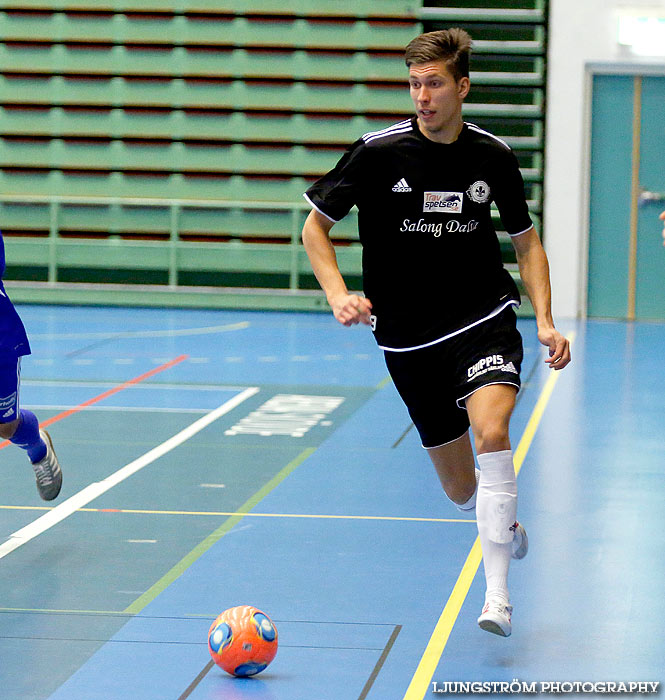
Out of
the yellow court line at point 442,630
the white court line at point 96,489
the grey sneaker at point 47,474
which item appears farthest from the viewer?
the grey sneaker at point 47,474

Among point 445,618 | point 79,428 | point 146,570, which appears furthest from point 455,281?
point 79,428

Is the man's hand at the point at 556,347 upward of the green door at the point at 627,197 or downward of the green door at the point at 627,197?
downward

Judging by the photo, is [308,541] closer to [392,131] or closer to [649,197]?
[392,131]

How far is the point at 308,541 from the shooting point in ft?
15.8

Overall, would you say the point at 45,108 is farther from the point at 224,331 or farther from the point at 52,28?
the point at 224,331

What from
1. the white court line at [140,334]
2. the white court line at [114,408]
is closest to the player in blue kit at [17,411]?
the white court line at [114,408]

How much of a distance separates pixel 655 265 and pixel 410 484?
A: 8.10 m

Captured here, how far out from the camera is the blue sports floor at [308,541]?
3.49m

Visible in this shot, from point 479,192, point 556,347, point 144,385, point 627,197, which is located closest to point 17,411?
point 479,192

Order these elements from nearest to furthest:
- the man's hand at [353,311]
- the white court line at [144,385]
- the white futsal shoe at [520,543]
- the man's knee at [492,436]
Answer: the man's hand at [353,311] < the man's knee at [492,436] < the white futsal shoe at [520,543] < the white court line at [144,385]

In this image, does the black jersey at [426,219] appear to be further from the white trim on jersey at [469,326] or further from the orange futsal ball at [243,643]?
the orange futsal ball at [243,643]

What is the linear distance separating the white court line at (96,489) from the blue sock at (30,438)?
0.27m

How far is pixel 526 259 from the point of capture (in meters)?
3.93

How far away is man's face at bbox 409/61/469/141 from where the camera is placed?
145 inches
